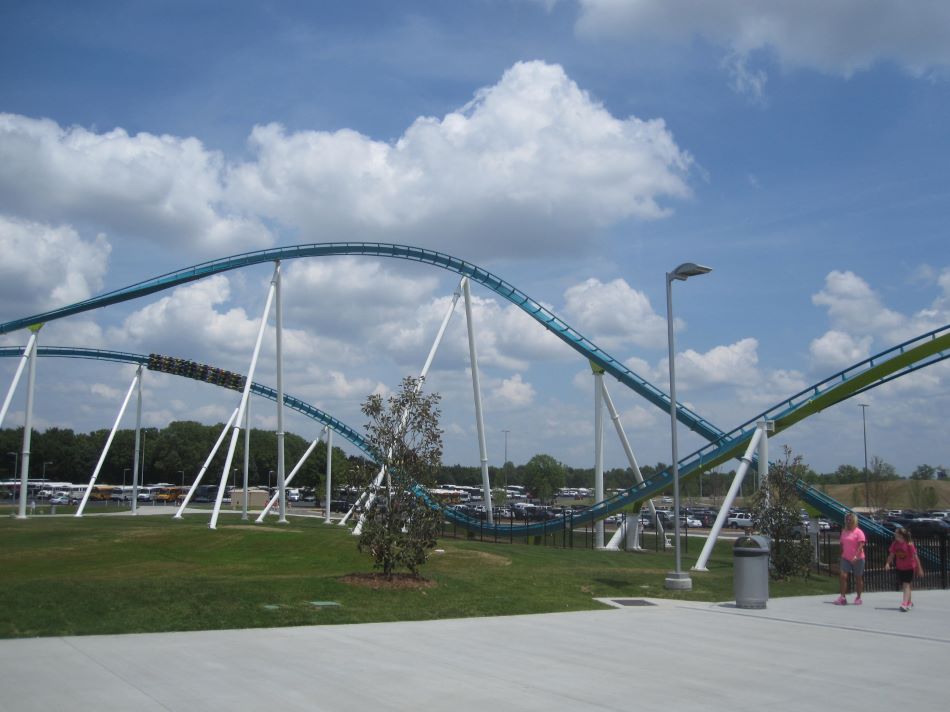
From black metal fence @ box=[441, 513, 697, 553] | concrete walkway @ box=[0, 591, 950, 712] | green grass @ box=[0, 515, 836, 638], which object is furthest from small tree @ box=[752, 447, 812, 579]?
black metal fence @ box=[441, 513, 697, 553]

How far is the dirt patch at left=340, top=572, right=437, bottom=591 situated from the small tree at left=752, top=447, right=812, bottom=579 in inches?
387

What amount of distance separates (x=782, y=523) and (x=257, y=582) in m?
13.8

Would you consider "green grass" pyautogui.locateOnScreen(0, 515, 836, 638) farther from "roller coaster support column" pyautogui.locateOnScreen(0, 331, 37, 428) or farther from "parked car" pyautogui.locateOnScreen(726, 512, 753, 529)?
"parked car" pyautogui.locateOnScreen(726, 512, 753, 529)

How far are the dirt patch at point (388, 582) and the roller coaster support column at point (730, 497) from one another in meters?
12.3

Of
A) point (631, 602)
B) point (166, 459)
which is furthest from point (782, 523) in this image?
point (166, 459)

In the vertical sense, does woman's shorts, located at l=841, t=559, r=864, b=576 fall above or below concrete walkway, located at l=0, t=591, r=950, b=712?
above

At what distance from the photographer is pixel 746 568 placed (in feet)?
53.5

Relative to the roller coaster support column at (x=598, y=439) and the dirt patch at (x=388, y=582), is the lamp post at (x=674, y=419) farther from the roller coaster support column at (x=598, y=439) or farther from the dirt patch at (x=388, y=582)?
the roller coaster support column at (x=598, y=439)

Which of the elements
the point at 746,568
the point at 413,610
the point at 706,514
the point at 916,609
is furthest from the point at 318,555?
the point at 706,514

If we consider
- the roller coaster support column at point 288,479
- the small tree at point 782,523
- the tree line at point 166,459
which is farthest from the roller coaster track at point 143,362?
the tree line at point 166,459

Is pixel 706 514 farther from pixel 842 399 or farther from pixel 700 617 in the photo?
pixel 700 617

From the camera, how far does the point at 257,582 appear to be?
16031 millimetres

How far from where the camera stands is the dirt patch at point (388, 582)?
16.5 metres

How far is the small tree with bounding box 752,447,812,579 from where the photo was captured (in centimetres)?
2209
